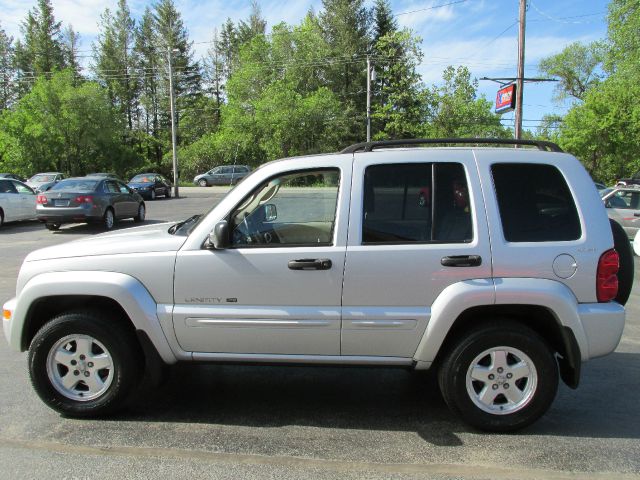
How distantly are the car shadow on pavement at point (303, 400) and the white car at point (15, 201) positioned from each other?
13.7 metres

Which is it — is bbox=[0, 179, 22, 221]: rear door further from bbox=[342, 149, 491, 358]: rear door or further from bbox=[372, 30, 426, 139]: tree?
bbox=[372, 30, 426, 139]: tree

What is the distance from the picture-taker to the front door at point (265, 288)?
3.52 meters

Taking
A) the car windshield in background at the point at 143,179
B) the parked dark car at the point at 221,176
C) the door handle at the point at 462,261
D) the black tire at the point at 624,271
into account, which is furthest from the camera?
the parked dark car at the point at 221,176

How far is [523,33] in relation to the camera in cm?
2217

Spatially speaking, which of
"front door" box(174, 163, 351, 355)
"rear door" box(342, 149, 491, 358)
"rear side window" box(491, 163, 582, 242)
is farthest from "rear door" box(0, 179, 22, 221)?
"rear side window" box(491, 163, 582, 242)

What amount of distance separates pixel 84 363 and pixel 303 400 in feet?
5.33

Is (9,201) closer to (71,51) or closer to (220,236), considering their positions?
(220,236)

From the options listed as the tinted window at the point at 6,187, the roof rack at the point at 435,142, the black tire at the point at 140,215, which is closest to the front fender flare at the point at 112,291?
the roof rack at the point at 435,142

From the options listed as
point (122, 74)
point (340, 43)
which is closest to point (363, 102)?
point (340, 43)

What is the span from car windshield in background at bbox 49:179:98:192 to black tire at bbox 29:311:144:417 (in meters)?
12.7

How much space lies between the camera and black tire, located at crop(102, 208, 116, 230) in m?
15.6

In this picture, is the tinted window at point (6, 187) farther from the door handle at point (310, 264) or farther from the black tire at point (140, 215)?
the door handle at point (310, 264)

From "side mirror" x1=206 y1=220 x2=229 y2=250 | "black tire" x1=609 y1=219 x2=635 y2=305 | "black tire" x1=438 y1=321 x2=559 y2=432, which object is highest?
"side mirror" x1=206 y1=220 x2=229 y2=250

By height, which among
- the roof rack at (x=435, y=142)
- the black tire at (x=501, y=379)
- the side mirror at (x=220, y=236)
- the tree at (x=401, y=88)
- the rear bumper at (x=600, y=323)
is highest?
the tree at (x=401, y=88)
